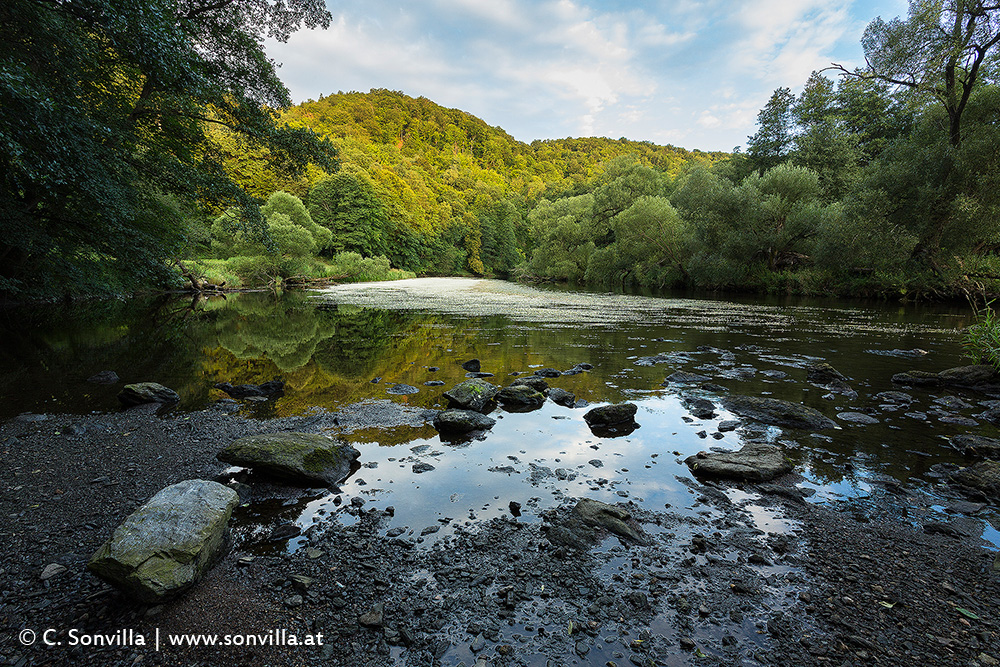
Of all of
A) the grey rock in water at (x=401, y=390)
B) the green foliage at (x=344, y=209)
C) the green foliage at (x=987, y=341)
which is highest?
the green foliage at (x=344, y=209)

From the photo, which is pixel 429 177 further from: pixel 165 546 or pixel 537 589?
pixel 537 589

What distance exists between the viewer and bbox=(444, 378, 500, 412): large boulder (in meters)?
7.95

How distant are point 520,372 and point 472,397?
9.93ft

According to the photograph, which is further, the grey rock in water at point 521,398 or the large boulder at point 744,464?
the grey rock in water at point 521,398

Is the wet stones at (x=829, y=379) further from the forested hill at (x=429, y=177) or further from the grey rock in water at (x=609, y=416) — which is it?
the forested hill at (x=429, y=177)

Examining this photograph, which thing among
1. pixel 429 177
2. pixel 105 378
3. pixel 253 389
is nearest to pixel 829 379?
pixel 253 389

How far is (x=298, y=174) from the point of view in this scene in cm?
1894

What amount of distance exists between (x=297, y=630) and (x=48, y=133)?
12107 mm

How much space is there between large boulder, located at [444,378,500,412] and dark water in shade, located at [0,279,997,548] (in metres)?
0.58

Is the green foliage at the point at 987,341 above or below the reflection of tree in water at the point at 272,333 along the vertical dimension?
above

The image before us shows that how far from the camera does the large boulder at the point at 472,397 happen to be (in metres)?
7.95

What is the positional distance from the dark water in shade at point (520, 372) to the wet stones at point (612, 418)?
0.24m

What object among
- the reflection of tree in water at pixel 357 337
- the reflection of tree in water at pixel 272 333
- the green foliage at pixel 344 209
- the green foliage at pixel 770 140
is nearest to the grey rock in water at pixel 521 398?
the reflection of tree in water at pixel 357 337

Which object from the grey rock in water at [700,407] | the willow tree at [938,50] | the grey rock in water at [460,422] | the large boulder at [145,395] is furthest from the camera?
the willow tree at [938,50]
